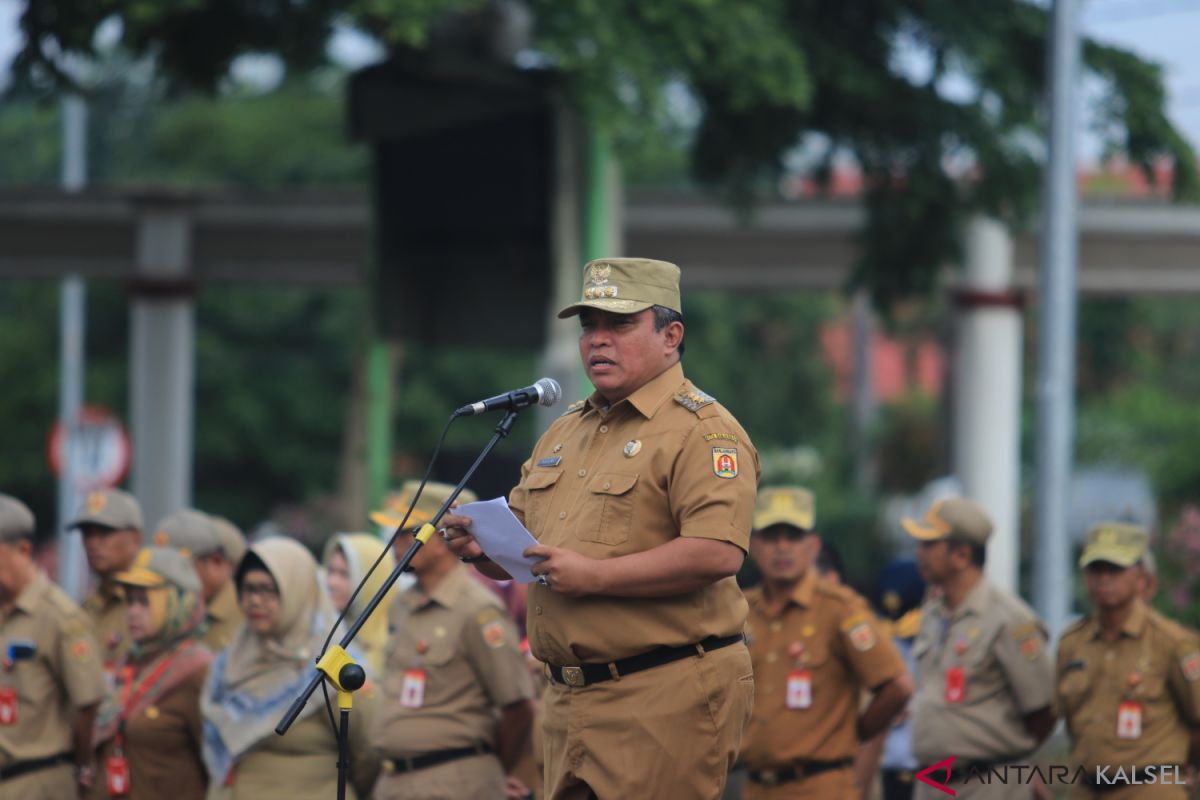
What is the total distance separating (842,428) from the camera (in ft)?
136

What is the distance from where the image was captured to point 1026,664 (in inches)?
311

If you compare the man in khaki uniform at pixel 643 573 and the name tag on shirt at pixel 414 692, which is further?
the name tag on shirt at pixel 414 692

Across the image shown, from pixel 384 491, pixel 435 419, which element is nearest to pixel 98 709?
pixel 384 491

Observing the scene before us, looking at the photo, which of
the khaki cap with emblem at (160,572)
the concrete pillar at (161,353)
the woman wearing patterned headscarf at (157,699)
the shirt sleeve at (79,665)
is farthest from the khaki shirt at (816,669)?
the concrete pillar at (161,353)

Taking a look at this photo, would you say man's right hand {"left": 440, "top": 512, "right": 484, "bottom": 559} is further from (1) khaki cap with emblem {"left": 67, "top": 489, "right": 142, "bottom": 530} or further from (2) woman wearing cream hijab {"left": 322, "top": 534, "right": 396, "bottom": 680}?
(1) khaki cap with emblem {"left": 67, "top": 489, "right": 142, "bottom": 530}

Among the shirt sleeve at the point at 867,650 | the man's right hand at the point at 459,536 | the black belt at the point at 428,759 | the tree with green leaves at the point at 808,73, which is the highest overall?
the tree with green leaves at the point at 808,73

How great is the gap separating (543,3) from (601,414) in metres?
9.61

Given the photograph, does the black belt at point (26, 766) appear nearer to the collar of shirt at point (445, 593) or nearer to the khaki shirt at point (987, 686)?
the collar of shirt at point (445, 593)

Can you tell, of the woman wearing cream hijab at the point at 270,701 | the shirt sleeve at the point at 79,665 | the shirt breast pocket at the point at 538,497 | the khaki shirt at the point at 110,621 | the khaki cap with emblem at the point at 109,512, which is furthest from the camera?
the khaki shirt at the point at 110,621

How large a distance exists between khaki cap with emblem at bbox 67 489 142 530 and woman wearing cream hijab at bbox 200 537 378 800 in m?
1.51

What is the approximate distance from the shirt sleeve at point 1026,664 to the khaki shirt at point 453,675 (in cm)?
205

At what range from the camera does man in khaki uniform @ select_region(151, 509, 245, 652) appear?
8.73m

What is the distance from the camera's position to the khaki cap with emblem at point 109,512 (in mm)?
8891

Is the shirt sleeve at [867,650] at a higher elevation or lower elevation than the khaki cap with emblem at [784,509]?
lower
